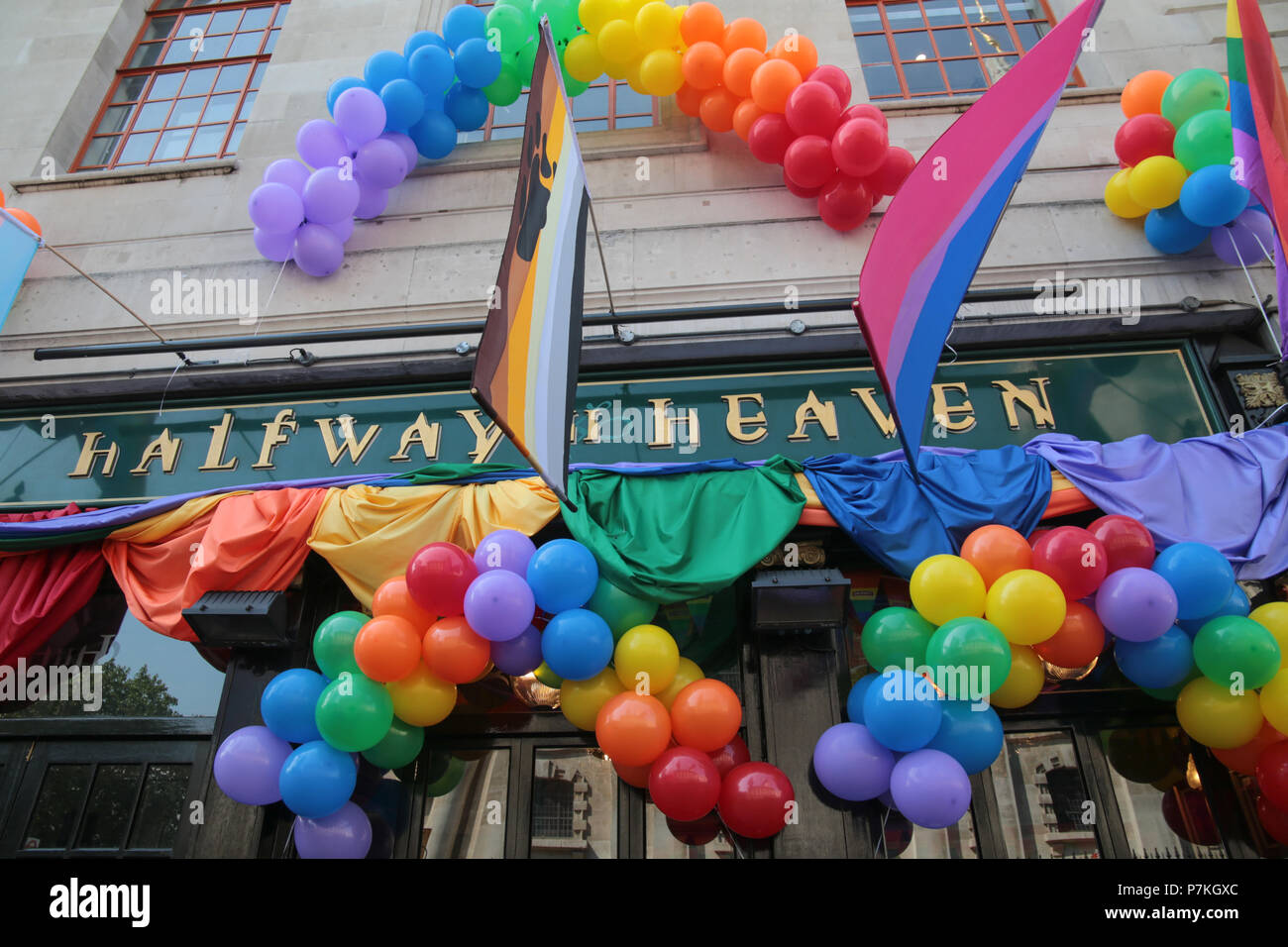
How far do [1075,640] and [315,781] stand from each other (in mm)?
4087

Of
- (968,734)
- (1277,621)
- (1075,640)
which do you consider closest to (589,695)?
(968,734)

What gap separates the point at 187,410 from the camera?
6914mm

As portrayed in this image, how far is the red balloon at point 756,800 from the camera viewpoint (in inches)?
176

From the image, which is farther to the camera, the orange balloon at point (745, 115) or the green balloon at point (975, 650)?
the orange balloon at point (745, 115)

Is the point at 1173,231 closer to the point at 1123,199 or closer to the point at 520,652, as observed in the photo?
the point at 1123,199

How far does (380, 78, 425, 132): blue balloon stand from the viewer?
724 cm

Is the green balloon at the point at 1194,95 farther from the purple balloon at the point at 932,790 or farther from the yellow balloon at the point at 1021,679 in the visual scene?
the purple balloon at the point at 932,790

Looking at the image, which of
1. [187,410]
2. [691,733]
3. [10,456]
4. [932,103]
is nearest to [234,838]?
[691,733]

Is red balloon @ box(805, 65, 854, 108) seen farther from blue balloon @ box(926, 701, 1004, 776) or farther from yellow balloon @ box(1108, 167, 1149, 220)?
blue balloon @ box(926, 701, 1004, 776)

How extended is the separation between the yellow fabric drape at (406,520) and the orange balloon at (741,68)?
3.93 metres

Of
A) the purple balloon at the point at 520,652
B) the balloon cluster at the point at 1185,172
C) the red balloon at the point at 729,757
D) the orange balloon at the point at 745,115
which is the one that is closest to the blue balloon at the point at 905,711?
the red balloon at the point at 729,757

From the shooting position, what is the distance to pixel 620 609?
16.0ft

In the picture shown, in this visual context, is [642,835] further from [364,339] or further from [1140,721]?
[364,339]
